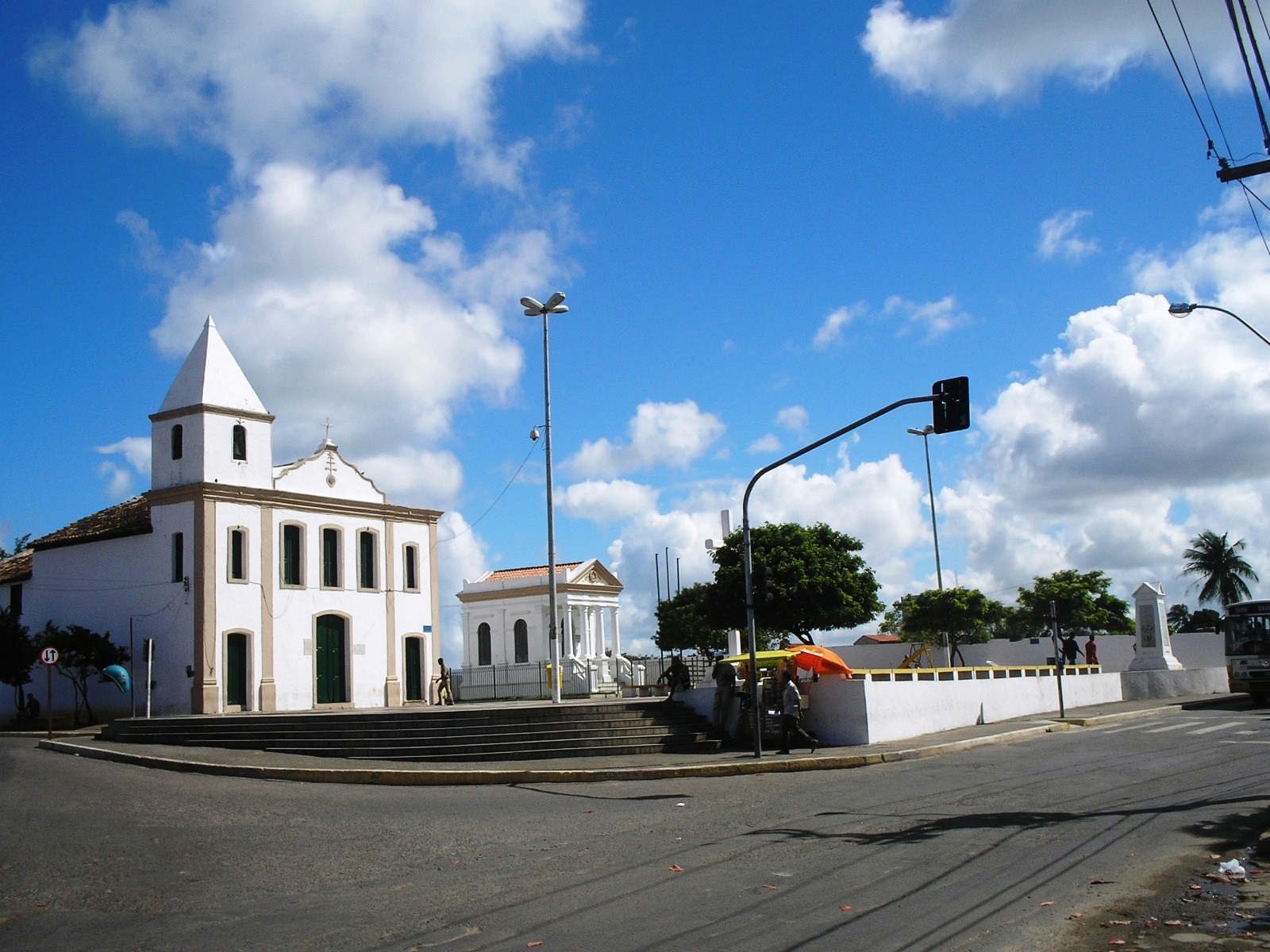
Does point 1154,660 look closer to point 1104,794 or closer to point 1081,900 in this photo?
point 1104,794

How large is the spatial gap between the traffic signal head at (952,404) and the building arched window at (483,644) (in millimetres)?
39098

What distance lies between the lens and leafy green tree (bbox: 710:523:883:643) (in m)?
45.5

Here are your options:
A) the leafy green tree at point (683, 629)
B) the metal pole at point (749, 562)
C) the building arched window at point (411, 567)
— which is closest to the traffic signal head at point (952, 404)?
the metal pole at point (749, 562)

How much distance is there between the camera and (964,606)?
5184 centimetres

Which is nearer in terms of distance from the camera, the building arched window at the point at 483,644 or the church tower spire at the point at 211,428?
the church tower spire at the point at 211,428

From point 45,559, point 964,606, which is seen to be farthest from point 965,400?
point 964,606

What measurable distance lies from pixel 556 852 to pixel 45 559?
32407 millimetres

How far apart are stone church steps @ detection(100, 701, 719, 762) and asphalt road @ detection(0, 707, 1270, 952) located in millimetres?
4212

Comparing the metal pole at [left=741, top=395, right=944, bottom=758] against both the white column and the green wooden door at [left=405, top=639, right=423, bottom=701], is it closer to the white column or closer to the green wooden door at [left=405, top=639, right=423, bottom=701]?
the green wooden door at [left=405, top=639, right=423, bottom=701]

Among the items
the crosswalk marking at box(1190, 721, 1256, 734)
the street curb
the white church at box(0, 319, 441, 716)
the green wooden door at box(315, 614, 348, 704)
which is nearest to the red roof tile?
the white church at box(0, 319, 441, 716)

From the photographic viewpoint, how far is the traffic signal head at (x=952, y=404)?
1742 cm

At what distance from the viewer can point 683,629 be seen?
230 feet

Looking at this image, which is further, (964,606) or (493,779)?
(964,606)

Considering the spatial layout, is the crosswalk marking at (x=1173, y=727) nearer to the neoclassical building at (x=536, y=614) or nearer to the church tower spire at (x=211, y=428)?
the church tower spire at (x=211, y=428)
